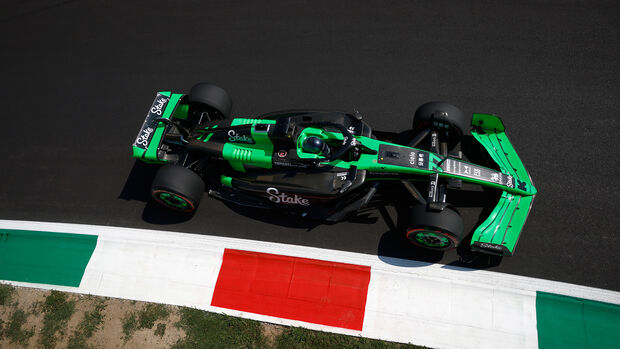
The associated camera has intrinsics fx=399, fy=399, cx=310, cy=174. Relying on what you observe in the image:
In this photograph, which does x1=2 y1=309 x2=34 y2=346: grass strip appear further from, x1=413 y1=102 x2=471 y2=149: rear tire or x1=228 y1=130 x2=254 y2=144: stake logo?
x1=413 y1=102 x2=471 y2=149: rear tire

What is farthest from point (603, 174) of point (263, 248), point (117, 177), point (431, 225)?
point (117, 177)

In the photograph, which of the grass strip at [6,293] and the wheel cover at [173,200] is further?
the grass strip at [6,293]

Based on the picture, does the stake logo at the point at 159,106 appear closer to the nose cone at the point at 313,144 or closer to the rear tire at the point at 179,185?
the rear tire at the point at 179,185

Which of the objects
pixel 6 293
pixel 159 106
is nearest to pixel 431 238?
pixel 159 106

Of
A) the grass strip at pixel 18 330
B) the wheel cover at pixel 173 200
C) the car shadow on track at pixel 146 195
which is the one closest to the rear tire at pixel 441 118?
the wheel cover at pixel 173 200

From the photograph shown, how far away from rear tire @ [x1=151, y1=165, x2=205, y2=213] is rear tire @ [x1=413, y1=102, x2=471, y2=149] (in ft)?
13.6

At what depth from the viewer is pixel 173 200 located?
7.27m

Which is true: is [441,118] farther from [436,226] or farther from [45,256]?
[45,256]

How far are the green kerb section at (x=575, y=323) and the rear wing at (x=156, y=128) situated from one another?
6922 millimetres

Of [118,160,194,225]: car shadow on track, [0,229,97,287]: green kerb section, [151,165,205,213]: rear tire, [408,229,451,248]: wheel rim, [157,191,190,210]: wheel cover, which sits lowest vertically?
[0,229,97,287]: green kerb section

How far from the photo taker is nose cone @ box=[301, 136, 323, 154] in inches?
247

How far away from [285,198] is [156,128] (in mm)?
2796

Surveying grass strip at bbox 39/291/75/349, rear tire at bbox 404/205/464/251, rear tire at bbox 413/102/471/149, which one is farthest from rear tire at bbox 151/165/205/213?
rear tire at bbox 413/102/471/149

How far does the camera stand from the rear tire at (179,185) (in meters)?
6.81
